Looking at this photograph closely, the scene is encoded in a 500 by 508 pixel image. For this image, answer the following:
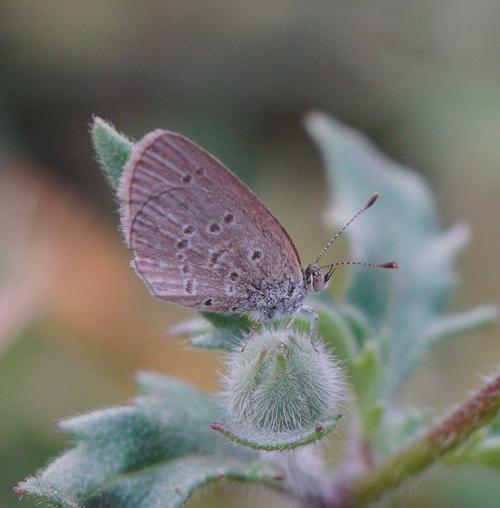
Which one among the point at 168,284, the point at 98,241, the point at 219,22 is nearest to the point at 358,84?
the point at 219,22

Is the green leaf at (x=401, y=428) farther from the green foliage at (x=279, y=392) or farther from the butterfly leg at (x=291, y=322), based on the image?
the green foliage at (x=279, y=392)

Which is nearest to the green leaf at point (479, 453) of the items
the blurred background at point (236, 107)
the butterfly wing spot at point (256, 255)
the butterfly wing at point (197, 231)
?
the butterfly wing at point (197, 231)

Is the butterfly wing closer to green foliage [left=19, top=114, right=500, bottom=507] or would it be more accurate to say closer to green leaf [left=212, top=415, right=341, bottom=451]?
green foliage [left=19, top=114, right=500, bottom=507]

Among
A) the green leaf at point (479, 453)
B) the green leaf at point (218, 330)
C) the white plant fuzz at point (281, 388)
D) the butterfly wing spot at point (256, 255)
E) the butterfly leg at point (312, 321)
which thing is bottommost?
the green leaf at point (479, 453)

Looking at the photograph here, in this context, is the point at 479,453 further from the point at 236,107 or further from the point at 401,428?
the point at 236,107

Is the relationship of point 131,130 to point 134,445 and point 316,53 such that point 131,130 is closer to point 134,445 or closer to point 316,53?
point 316,53
